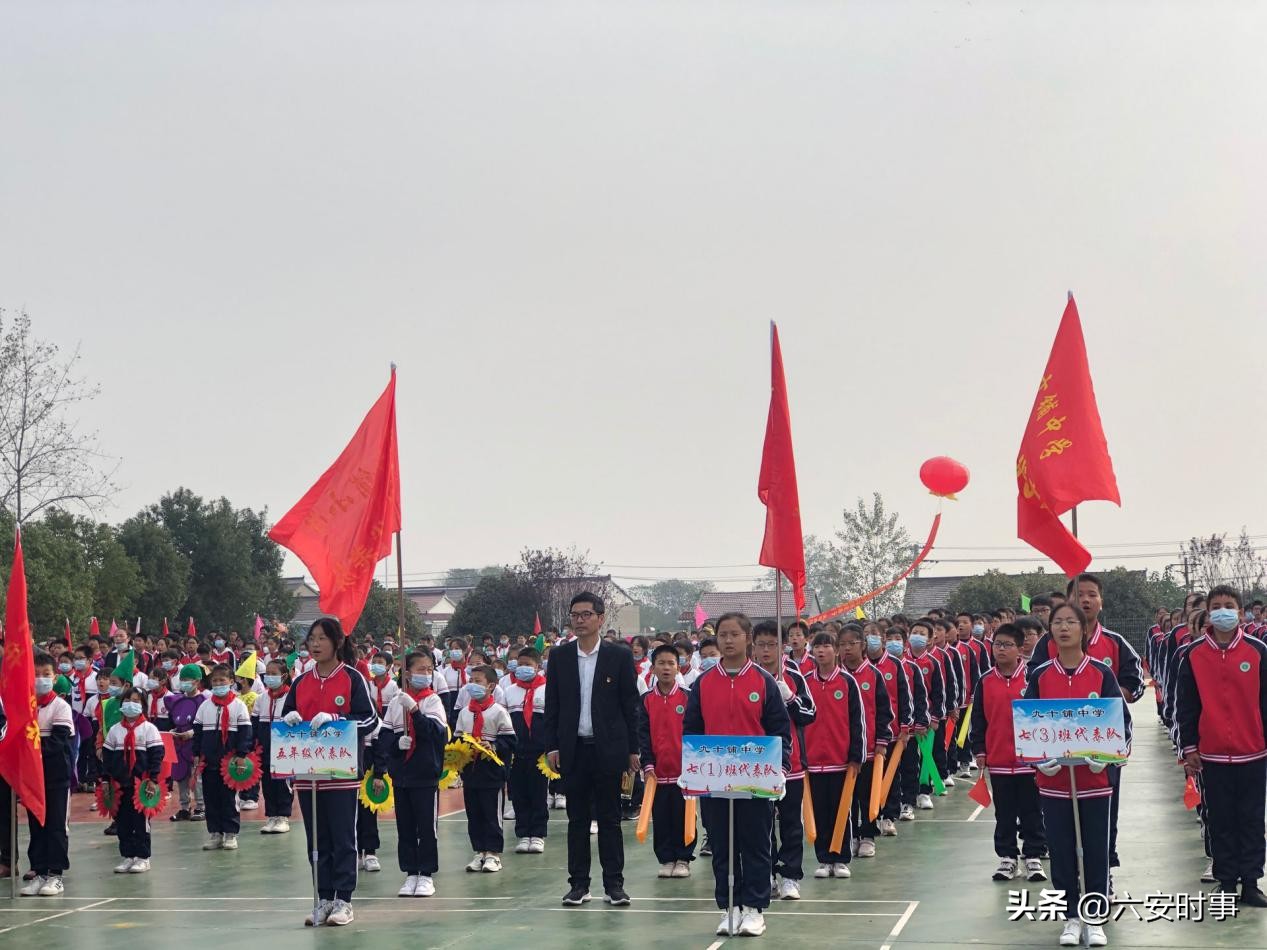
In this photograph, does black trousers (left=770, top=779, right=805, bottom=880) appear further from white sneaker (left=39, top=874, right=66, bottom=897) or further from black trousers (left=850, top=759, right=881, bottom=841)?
white sneaker (left=39, top=874, right=66, bottom=897)

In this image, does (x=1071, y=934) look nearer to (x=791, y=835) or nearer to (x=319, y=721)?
(x=791, y=835)

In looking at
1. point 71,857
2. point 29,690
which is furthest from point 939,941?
point 71,857

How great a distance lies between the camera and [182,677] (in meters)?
16.8

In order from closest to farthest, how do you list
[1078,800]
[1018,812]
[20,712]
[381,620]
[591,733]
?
[1078,800] < [591,733] < [1018,812] < [20,712] < [381,620]

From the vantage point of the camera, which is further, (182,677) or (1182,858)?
(182,677)

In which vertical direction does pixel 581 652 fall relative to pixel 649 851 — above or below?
above

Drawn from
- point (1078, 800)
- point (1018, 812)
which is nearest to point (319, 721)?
point (1078, 800)

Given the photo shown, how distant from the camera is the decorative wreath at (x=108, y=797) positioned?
43.1 feet

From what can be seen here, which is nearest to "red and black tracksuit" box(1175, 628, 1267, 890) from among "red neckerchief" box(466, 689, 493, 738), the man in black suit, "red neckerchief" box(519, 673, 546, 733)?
the man in black suit

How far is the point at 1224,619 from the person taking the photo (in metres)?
9.33

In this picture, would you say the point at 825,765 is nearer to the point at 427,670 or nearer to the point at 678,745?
the point at 678,745

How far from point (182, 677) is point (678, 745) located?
7.04 meters

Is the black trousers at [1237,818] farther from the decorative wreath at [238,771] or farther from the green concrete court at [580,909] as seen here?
the decorative wreath at [238,771]

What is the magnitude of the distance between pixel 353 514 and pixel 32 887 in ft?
15.5
